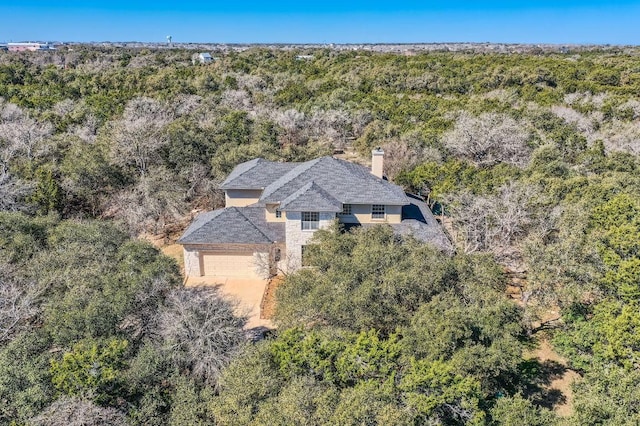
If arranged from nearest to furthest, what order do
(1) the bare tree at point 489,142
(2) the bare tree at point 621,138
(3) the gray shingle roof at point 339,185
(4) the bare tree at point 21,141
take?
(3) the gray shingle roof at point 339,185
(4) the bare tree at point 21,141
(2) the bare tree at point 621,138
(1) the bare tree at point 489,142

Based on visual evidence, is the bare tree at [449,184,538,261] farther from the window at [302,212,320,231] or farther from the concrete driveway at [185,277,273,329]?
the concrete driveway at [185,277,273,329]

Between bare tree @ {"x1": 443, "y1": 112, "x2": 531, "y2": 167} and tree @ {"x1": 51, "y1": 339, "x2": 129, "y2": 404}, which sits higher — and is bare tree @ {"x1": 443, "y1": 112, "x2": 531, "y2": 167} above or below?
above

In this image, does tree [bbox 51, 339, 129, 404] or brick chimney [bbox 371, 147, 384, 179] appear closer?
tree [bbox 51, 339, 129, 404]

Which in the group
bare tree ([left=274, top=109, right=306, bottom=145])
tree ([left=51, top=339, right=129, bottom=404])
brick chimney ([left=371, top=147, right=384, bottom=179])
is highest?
bare tree ([left=274, top=109, right=306, bottom=145])

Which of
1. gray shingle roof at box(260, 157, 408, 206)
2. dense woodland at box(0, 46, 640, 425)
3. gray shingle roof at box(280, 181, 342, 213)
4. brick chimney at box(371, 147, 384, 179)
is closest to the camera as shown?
dense woodland at box(0, 46, 640, 425)

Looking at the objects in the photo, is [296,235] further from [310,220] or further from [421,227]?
[421,227]

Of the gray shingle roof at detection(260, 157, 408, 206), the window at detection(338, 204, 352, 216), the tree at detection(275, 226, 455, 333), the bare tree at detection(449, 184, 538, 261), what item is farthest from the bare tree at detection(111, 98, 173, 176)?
the bare tree at detection(449, 184, 538, 261)

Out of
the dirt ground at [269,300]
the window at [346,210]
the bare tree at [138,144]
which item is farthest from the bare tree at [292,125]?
the dirt ground at [269,300]

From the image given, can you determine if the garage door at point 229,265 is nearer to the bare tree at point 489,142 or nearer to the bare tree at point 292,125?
the bare tree at point 489,142
